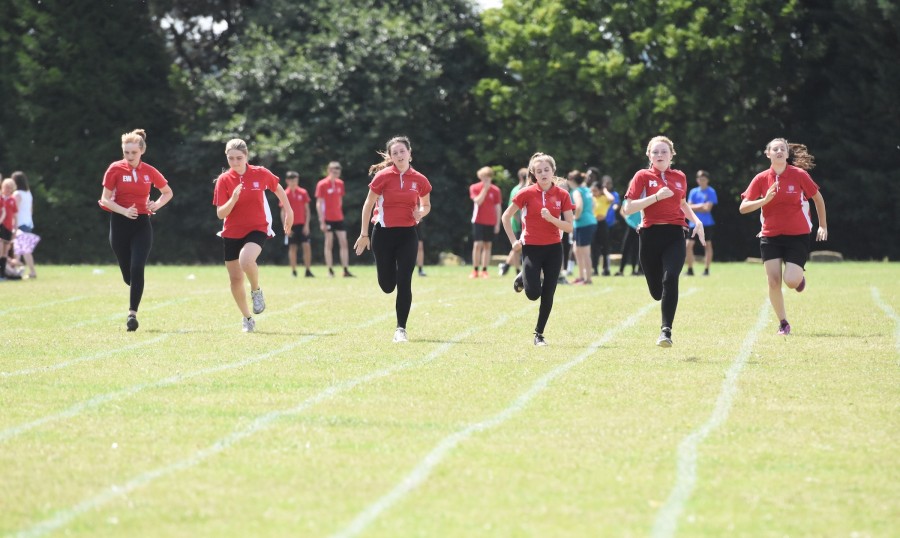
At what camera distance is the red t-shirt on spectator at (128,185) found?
1502cm

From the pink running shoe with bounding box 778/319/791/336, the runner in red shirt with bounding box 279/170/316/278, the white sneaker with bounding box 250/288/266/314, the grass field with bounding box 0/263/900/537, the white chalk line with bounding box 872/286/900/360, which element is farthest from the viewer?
the runner in red shirt with bounding box 279/170/316/278

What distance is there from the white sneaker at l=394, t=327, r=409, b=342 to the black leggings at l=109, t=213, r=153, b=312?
3078 millimetres

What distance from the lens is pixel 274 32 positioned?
4412cm

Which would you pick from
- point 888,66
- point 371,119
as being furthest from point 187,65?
point 888,66

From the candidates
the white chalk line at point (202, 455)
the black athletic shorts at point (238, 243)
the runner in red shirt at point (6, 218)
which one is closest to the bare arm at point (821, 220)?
the white chalk line at point (202, 455)

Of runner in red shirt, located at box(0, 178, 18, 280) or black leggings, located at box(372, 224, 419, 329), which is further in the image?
runner in red shirt, located at box(0, 178, 18, 280)

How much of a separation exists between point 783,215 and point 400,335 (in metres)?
4.33

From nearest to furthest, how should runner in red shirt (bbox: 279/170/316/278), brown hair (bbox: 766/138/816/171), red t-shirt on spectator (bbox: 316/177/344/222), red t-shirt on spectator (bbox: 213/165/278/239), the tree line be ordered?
red t-shirt on spectator (bbox: 213/165/278/239)
brown hair (bbox: 766/138/816/171)
runner in red shirt (bbox: 279/170/316/278)
red t-shirt on spectator (bbox: 316/177/344/222)
the tree line

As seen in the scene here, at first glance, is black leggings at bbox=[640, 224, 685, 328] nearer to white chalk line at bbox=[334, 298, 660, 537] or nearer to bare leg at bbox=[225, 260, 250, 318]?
white chalk line at bbox=[334, 298, 660, 537]

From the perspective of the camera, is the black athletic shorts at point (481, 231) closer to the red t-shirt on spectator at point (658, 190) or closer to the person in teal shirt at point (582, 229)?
the person in teal shirt at point (582, 229)

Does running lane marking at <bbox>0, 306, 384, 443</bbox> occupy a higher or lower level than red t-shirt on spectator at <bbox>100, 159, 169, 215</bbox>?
lower

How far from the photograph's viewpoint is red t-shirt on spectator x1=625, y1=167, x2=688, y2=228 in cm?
1322

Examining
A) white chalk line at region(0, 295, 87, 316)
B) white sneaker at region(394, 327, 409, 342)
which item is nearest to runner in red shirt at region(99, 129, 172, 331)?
white sneaker at region(394, 327, 409, 342)

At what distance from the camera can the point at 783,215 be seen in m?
14.7
